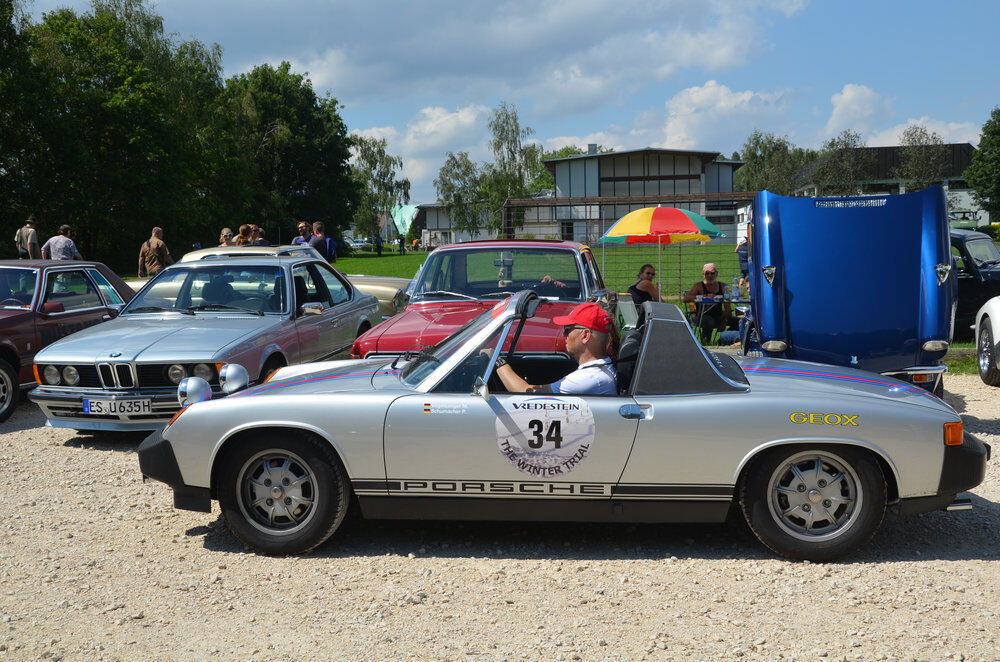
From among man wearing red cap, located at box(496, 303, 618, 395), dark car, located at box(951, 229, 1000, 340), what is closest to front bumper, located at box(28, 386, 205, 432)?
man wearing red cap, located at box(496, 303, 618, 395)

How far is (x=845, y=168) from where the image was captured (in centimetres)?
5325

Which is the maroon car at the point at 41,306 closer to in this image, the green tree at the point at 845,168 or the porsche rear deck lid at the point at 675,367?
the porsche rear deck lid at the point at 675,367

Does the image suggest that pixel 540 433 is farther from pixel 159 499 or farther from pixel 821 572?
pixel 159 499

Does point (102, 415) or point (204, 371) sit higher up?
point (204, 371)

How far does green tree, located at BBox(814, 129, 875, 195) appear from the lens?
53.0 m

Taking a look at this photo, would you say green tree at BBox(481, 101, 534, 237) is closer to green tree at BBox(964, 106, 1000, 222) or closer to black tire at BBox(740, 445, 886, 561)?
green tree at BBox(964, 106, 1000, 222)

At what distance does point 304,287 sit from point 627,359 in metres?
4.84

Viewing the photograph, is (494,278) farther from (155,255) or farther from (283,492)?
(155,255)

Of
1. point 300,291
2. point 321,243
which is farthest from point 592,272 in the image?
point 321,243

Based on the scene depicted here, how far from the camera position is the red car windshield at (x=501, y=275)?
788cm

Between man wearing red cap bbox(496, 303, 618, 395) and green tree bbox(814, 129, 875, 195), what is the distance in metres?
52.8

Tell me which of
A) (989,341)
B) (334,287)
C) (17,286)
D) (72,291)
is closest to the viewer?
(17,286)

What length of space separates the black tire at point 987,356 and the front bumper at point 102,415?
29.2 ft

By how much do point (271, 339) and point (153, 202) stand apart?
37.6 m
